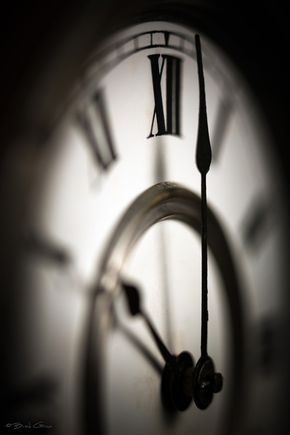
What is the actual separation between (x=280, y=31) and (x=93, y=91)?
486mm

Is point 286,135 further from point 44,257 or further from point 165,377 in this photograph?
point 44,257

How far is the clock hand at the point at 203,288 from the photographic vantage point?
2.52 feet

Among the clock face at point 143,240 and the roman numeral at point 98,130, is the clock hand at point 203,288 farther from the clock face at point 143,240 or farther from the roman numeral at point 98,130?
the roman numeral at point 98,130

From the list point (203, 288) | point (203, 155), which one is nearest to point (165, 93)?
point (203, 155)

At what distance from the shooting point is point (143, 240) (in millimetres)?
718

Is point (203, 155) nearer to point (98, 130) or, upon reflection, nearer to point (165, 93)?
point (165, 93)

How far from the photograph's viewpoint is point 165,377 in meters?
0.76

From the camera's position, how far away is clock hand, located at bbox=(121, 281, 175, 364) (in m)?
0.68

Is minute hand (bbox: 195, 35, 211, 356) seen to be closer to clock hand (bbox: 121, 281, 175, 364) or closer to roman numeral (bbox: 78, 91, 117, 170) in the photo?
clock hand (bbox: 121, 281, 175, 364)

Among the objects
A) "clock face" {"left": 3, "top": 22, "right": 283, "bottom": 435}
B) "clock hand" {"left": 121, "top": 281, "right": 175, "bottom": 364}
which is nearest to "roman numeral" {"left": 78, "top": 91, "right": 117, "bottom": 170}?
"clock face" {"left": 3, "top": 22, "right": 283, "bottom": 435}

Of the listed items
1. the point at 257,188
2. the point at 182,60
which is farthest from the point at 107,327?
the point at 257,188

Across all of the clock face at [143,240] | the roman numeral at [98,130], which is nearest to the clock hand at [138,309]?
the clock face at [143,240]

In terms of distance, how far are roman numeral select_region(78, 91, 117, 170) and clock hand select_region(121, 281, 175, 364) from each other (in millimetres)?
137

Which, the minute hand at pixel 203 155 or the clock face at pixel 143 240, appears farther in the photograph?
the minute hand at pixel 203 155
